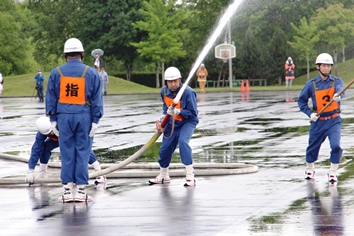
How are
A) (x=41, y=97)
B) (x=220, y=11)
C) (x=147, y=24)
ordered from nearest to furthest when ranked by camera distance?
(x=41, y=97), (x=147, y=24), (x=220, y=11)

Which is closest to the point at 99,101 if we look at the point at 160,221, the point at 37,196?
the point at 37,196

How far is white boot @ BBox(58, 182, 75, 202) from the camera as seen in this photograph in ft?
35.9

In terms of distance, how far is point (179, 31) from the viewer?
67438mm

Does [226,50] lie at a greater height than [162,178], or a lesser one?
greater

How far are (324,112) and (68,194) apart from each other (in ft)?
12.4

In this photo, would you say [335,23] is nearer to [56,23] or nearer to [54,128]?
[56,23]

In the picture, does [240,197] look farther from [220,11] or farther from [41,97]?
[220,11]

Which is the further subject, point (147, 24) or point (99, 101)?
point (147, 24)

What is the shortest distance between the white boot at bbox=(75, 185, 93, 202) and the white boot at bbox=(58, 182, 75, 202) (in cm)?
6

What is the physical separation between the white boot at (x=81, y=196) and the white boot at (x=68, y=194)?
0.21 ft

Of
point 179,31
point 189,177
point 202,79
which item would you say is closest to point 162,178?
point 189,177

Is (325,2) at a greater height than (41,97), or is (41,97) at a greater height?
(325,2)

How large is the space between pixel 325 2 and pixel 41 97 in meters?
34.5

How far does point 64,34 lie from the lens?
3474 inches
